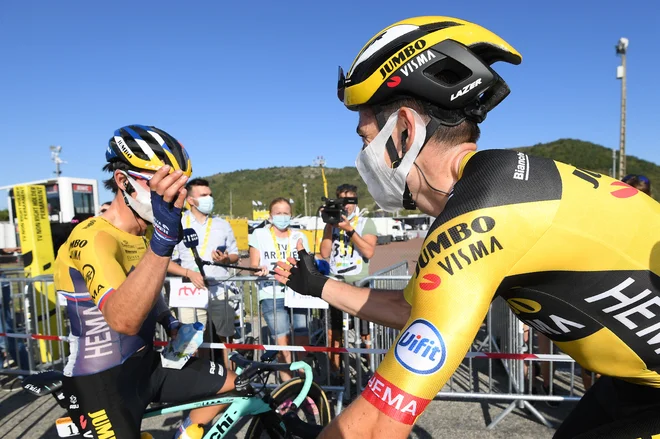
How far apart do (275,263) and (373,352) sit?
1.53 metres

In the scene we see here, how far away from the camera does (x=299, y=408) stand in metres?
3.03

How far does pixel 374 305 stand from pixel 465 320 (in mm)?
1042

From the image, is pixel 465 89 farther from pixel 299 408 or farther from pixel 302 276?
pixel 299 408

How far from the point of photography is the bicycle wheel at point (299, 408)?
106 inches

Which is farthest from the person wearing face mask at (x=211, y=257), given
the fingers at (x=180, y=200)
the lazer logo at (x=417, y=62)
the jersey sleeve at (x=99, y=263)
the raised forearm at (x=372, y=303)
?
the lazer logo at (x=417, y=62)

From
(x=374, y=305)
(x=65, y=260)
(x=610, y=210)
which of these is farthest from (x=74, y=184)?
(x=610, y=210)

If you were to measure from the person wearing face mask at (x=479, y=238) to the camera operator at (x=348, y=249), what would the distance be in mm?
3320

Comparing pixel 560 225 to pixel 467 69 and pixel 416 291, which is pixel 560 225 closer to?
pixel 416 291

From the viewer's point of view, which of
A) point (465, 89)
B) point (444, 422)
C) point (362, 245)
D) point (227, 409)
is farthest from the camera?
point (362, 245)

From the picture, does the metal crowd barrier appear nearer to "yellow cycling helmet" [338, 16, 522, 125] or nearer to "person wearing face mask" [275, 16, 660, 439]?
"person wearing face mask" [275, 16, 660, 439]

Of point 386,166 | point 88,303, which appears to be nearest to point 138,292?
point 88,303

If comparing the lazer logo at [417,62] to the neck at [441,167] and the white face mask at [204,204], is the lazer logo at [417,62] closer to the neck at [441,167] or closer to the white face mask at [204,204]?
the neck at [441,167]

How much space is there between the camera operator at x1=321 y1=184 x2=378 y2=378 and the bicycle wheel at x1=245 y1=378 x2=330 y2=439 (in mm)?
1593

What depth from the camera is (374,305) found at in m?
1.95
